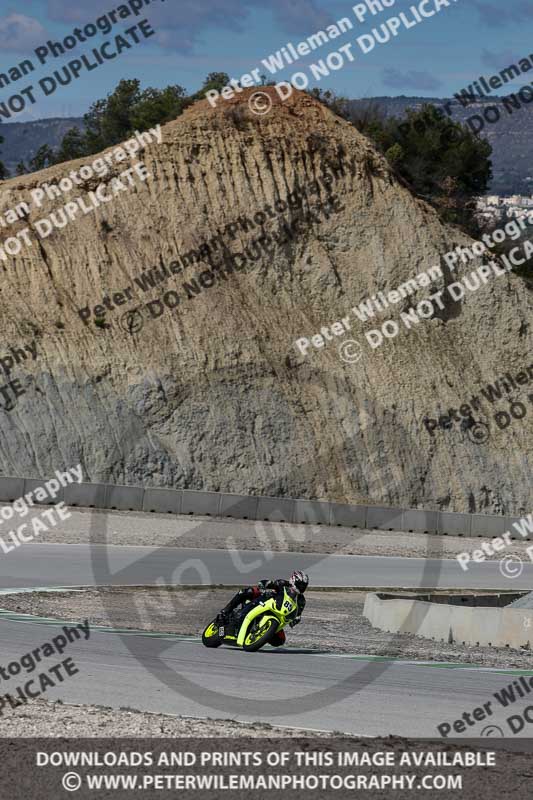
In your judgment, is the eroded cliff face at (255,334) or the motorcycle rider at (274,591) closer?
the motorcycle rider at (274,591)

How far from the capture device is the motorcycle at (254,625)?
1148 centimetres

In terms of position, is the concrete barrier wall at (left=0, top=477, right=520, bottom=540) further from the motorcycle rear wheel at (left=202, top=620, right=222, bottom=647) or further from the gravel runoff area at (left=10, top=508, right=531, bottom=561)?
the motorcycle rear wheel at (left=202, top=620, right=222, bottom=647)

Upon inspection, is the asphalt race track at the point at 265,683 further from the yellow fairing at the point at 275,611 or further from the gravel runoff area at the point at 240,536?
the gravel runoff area at the point at 240,536

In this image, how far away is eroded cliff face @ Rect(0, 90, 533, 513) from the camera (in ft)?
122

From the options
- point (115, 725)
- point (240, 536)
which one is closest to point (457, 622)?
point (115, 725)

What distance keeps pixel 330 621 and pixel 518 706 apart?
26.4ft

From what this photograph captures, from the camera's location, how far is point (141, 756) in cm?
726

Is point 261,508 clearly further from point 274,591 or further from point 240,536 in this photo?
point 274,591

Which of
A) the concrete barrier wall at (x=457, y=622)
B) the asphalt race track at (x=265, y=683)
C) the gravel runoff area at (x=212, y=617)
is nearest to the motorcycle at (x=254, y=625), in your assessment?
the asphalt race track at (x=265, y=683)

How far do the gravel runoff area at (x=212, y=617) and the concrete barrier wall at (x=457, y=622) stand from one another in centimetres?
20

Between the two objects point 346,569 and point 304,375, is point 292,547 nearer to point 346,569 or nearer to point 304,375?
point 346,569

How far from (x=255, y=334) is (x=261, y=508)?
907 centimetres

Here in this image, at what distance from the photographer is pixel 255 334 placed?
134ft

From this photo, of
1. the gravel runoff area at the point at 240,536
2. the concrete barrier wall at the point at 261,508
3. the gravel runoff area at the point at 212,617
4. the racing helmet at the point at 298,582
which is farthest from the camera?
the concrete barrier wall at the point at 261,508
